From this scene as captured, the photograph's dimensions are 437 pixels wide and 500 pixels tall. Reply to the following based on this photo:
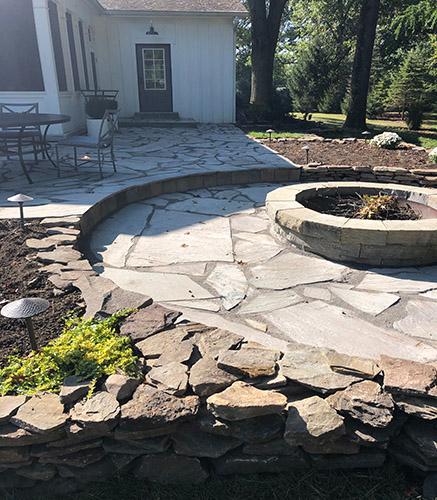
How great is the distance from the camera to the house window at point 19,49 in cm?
803

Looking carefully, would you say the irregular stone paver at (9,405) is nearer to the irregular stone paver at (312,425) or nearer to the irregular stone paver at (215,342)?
the irregular stone paver at (215,342)

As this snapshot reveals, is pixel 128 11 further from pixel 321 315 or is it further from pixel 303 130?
pixel 321 315

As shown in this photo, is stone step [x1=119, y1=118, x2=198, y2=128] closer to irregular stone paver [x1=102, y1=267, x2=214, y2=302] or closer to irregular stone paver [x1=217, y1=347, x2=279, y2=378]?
irregular stone paver [x1=102, y1=267, x2=214, y2=302]

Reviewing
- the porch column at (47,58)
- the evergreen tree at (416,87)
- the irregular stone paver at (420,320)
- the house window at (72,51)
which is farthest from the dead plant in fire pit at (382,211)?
the evergreen tree at (416,87)

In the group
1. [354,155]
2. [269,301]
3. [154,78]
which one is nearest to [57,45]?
[154,78]

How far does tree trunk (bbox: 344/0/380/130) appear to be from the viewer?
1098cm

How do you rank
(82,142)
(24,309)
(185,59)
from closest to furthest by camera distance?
(24,309)
(82,142)
(185,59)

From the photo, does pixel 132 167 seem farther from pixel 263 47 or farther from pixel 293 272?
pixel 263 47

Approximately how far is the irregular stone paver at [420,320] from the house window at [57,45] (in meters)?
8.43

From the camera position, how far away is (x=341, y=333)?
2.52 m

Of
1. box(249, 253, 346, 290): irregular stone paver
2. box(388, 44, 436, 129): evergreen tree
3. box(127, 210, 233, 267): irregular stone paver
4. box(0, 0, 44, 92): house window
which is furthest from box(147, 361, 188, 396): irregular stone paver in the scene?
box(388, 44, 436, 129): evergreen tree

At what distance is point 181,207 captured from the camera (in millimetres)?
5121

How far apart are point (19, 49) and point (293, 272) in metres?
7.75

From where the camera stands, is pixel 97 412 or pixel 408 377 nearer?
pixel 97 412
